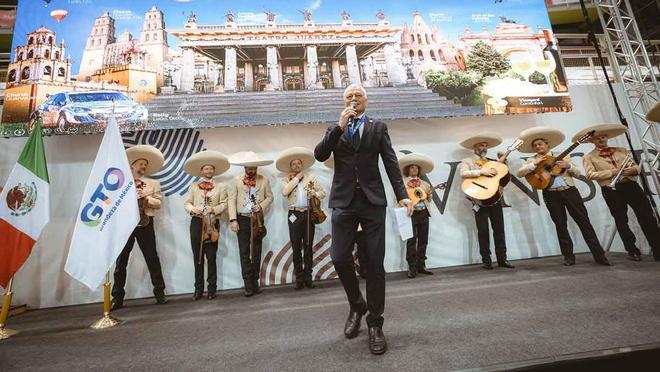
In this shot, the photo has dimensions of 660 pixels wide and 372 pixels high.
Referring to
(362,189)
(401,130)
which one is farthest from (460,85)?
(362,189)

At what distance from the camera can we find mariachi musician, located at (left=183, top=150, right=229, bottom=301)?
4.12 metres

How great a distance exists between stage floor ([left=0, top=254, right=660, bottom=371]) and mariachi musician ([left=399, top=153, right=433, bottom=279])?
2.12 feet

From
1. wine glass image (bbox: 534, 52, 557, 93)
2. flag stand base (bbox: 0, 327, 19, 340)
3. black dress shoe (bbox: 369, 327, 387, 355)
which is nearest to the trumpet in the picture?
wine glass image (bbox: 534, 52, 557, 93)

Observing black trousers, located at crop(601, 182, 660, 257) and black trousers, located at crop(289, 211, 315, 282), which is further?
black trousers, located at crop(289, 211, 315, 282)

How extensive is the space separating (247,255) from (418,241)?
8.25 ft

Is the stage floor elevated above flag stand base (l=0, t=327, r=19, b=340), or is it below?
below

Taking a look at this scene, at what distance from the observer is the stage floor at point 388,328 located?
6.04ft

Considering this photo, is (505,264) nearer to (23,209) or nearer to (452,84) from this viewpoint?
(452,84)

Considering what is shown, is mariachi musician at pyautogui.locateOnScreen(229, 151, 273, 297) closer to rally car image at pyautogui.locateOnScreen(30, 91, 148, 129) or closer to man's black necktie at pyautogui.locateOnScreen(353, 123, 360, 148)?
rally car image at pyautogui.locateOnScreen(30, 91, 148, 129)

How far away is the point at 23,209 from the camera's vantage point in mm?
3230

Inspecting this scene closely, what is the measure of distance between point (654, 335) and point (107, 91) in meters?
6.53

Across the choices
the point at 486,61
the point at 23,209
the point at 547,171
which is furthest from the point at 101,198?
the point at 486,61

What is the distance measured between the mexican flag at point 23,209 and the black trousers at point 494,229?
5528 mm

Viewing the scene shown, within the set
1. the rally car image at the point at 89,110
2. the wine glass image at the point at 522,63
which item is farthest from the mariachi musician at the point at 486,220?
the rally car image at the point at 89,110
